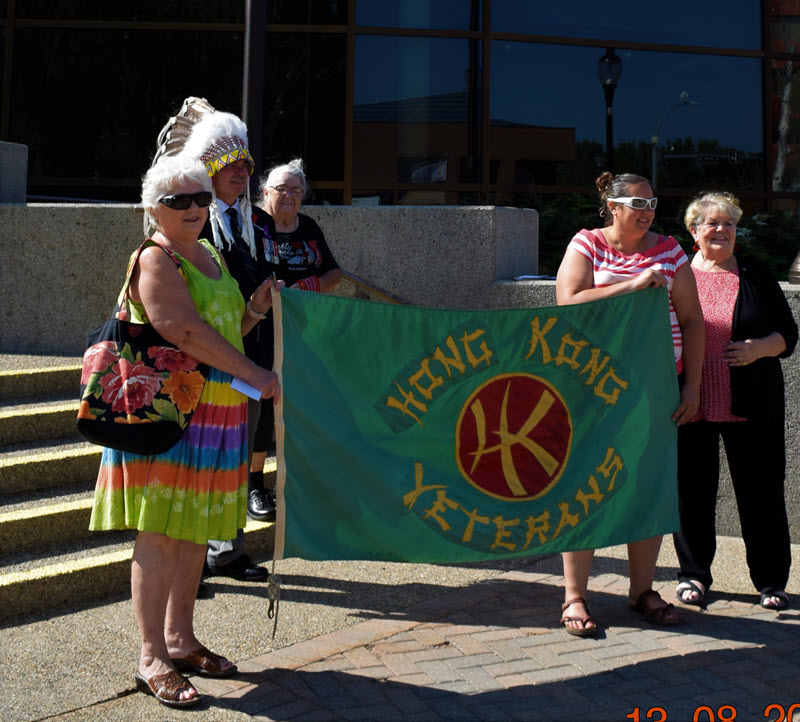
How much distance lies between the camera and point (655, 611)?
461 centimetres

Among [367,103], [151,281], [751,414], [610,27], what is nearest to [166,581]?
[151,281]

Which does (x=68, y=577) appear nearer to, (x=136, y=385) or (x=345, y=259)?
(x=136, y=385)

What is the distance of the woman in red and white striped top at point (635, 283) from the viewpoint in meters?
4.49

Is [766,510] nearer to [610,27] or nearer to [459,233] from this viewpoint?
[459,233]

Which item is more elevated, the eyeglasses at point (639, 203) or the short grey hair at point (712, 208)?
the short grey hair at point (712, 208)

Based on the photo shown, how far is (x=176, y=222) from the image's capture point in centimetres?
373

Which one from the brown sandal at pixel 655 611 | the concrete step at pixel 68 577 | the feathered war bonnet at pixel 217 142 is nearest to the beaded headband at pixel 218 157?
the feathered war bonnet at pixel 217 142

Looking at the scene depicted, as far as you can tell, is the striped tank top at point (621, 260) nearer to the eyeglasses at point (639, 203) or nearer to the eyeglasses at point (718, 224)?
the eyeglasses at point (639, 203)

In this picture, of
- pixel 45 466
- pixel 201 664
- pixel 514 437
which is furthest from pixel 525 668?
pixel 45 466

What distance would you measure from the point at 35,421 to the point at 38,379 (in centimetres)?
66

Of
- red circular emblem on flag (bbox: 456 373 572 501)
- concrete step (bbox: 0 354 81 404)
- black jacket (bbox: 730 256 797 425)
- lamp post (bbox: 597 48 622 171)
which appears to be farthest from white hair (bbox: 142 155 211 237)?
lamp post (bbox: 597 48 622 171)

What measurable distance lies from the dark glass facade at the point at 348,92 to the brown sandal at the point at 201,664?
29.3 feet

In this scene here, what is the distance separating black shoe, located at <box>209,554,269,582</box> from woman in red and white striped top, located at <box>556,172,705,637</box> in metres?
1.46

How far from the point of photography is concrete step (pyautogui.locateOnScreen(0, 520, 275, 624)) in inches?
175
